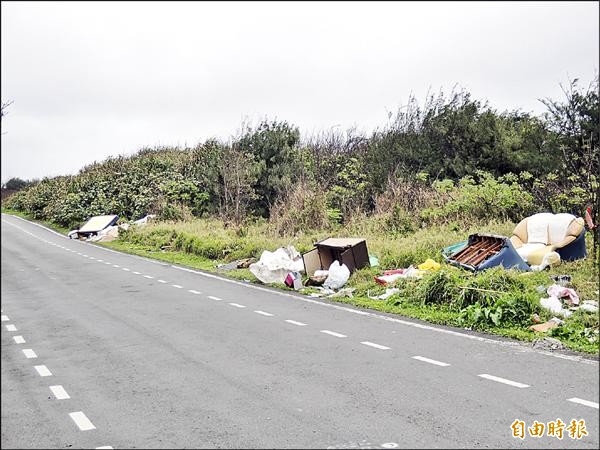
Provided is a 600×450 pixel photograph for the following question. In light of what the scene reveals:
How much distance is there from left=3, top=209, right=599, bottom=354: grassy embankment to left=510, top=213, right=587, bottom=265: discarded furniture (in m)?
0.39

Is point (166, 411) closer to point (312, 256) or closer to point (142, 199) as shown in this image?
point (312, 256)

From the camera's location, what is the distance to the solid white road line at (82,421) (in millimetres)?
5023

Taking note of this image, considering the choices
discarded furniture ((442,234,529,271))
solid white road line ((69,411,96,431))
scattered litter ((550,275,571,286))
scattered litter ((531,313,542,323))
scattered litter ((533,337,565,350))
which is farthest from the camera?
discarded furniture ((442,234,529,271))

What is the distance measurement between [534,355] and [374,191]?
1596cm

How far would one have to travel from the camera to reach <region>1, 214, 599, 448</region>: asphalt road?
4773mm

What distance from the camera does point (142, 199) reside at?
3559 centimetres

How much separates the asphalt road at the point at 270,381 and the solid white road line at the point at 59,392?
1 centimetres

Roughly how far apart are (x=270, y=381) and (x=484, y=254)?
748cm

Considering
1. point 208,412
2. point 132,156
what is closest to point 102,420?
point 208,412

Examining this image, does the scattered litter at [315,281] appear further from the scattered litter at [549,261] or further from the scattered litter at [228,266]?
the scattered litter at [549,261]

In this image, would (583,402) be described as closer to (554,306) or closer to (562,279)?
(554,306)

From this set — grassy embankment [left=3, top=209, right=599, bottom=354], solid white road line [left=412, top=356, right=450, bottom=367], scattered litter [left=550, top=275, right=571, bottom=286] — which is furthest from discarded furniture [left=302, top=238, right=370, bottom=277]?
solid white road line [left=412, top=356, right=450, bottom=367]

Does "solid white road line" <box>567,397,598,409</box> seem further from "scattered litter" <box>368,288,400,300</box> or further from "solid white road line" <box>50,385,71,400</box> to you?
"scattered litter" <box>368,288,400,300</box>

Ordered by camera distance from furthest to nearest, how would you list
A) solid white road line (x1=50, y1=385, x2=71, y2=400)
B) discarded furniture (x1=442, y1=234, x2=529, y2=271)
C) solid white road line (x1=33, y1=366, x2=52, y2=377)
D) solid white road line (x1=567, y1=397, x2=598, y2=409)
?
1. discarded furniture (x1=442, y1=234, x2=529, y2=271)
2. solid white road line (x1=33, y1=366, x2=52, y2=377)
3. solid white road line (x1=50, y1=385, x2=71, y2=400)
4. solid white road line (x1=567, y1=397, x2=598, y2=409)
